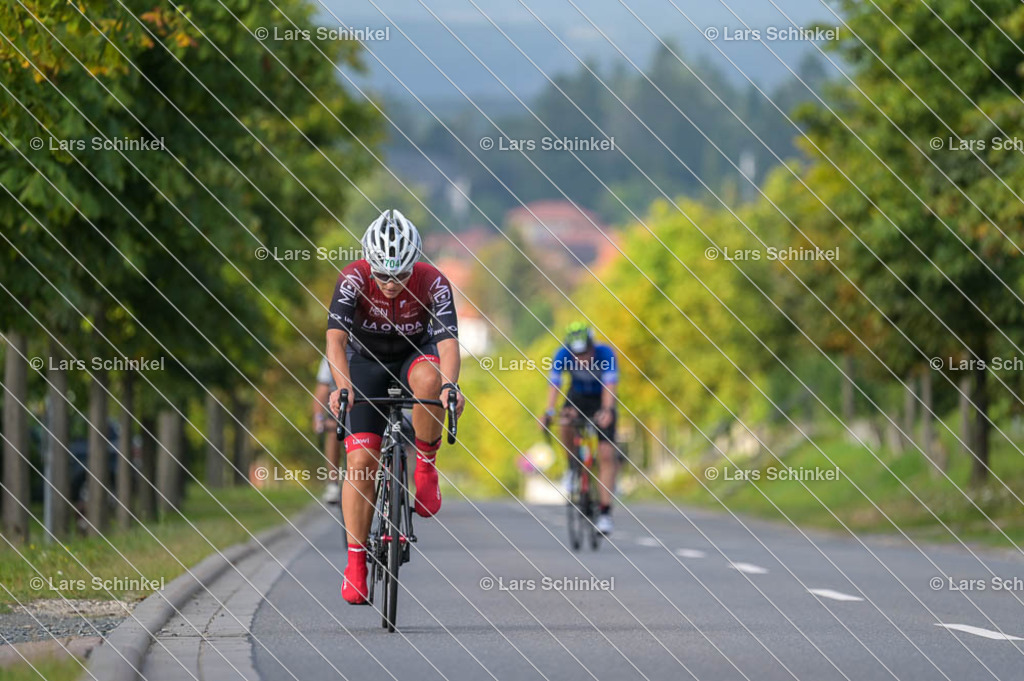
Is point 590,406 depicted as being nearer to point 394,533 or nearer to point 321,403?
point 321,403

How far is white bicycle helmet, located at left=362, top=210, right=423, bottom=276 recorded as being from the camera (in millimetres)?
9703

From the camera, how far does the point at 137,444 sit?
3475cm

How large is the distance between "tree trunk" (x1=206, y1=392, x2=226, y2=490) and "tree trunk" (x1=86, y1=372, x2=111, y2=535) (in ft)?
53.5

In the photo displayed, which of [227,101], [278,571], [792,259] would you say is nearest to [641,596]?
[278,571]

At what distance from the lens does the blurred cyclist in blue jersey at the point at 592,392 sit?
17516mm

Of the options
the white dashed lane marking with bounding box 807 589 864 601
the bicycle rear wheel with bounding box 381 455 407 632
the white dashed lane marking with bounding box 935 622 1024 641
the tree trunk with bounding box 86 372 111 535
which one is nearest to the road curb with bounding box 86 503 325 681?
the bicycle rear wheel with bounding box 381 455 407 632

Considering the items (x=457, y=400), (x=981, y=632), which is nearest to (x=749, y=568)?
(x=981, y=632)

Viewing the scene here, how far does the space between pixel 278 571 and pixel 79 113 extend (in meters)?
4.41

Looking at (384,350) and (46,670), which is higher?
(384,350)

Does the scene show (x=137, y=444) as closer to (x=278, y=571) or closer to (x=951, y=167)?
(x=951, y=167)

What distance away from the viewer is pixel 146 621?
984cm

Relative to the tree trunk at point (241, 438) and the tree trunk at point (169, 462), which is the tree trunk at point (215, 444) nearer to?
the tree trunk at point (241, 438)

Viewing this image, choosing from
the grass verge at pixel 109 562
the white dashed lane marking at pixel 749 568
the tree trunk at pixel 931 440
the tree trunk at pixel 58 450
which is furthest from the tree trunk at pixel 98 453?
the tree trunk at pixel 931 440

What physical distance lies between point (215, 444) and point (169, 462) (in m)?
10.3
